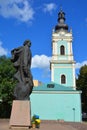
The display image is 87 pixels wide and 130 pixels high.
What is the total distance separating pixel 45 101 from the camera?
4697cm

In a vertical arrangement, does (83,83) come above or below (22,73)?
above

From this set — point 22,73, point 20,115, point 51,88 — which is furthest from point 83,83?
point 20,115

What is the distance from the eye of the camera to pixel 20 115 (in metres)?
12.5

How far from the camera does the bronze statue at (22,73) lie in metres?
13.0

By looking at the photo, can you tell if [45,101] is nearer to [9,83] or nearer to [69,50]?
[9,83]

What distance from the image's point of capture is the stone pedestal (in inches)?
484

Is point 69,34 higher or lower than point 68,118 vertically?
higher

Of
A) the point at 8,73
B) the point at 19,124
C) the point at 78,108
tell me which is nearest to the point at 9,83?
the point at 8,73

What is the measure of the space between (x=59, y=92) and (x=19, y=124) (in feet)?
116

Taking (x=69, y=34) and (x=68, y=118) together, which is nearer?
(x=68, y=118)

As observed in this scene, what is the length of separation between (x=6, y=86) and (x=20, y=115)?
2811 cm

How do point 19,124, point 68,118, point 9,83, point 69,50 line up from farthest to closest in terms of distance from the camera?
point 69,50 < point 68,118 < point 9,83 < point 19,124

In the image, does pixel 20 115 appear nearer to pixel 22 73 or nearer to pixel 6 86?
pixel 22 73

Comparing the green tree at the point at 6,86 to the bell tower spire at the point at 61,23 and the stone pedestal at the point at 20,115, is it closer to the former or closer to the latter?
the bell tower spire at the point at 61,23
